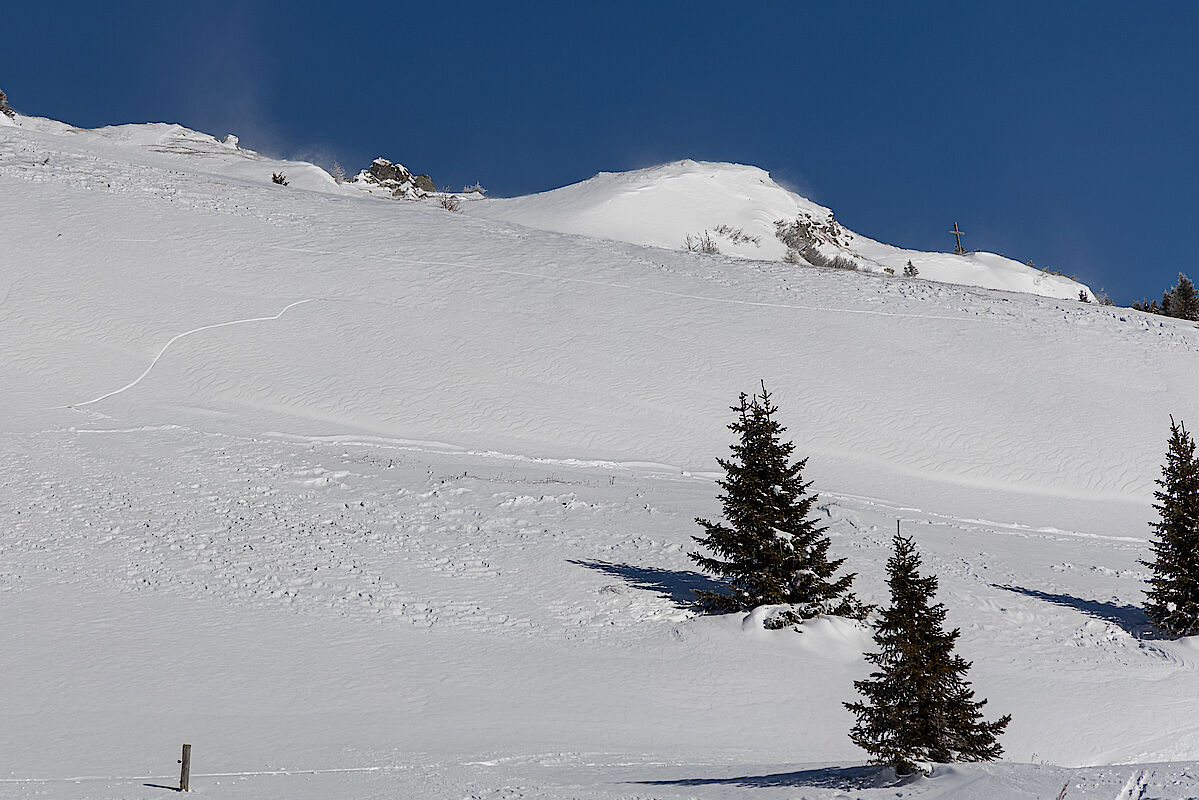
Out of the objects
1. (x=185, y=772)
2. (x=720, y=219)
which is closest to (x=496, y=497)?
(x=185, y=772)

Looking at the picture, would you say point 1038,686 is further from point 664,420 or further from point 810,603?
point 664,420

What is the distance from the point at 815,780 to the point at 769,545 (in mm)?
6098

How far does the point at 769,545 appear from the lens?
14.8 metres

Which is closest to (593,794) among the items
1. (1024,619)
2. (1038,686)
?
(1038,686)

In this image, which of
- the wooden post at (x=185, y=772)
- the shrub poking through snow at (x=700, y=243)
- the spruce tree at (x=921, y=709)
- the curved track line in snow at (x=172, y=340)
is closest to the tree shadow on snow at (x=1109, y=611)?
the spruce tree at (x=921, y=709)

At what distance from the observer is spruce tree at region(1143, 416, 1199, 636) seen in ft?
52.2

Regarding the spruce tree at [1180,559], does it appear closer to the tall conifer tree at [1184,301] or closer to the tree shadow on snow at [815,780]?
the tree shadow on snow at [815,780]

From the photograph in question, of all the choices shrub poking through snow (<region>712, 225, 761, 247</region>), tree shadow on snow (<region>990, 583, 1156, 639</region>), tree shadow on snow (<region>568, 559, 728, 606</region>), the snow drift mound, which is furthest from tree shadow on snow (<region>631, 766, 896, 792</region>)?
shrub poking through snow (<region>712, 225, 761, 247</region>)

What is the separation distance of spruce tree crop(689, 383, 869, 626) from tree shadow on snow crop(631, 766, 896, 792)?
530 cm

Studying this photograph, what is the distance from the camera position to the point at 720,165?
265ft

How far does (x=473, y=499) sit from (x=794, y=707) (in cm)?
915

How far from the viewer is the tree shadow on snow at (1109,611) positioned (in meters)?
16.2

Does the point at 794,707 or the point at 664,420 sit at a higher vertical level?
the point at 664,420

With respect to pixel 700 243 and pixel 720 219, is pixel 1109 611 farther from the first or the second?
pixel 720 219
